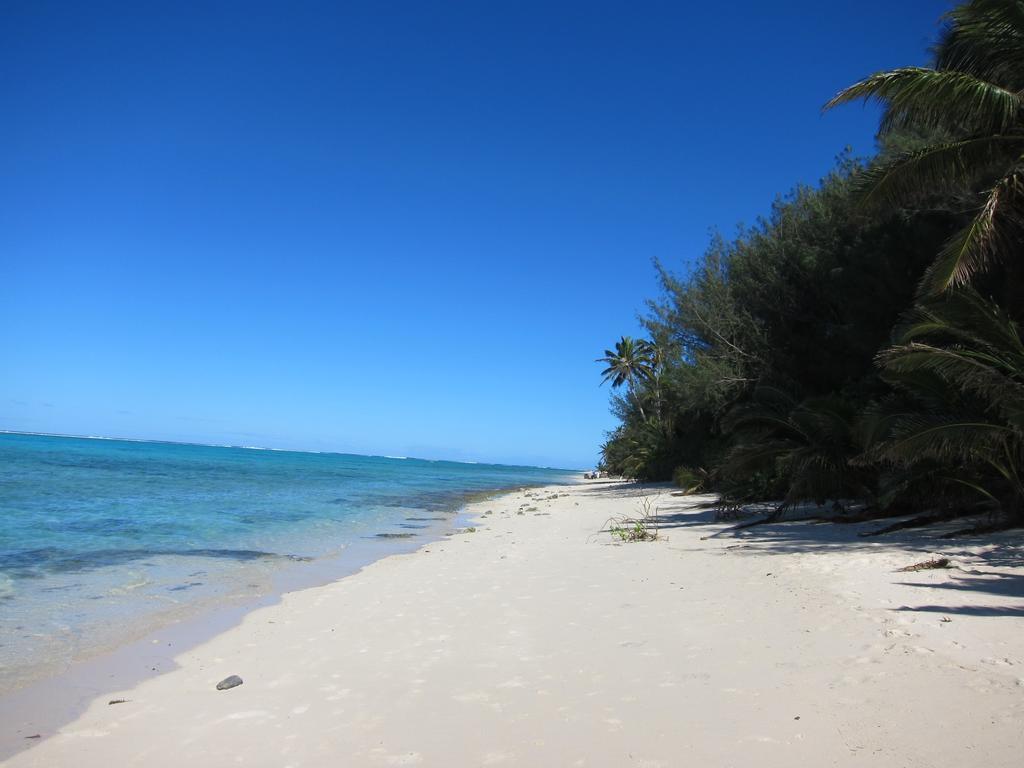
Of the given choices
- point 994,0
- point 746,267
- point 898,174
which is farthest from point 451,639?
point 746,267

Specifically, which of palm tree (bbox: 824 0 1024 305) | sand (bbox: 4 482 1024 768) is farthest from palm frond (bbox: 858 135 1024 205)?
sand (bbox: 4 482 1024 768)

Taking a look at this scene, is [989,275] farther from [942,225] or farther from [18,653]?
[18,653]

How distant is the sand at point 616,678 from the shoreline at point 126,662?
0.57 feet

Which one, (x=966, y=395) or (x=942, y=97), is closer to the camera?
(x=942, y=97)

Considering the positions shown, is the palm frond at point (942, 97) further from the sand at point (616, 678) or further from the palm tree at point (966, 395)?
the sand at point (616, 678)

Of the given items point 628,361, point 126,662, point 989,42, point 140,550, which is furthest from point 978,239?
point 628,361

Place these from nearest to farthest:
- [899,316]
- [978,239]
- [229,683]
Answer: [229,683], [978,239], [899,316]

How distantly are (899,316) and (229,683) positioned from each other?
12.2 meters

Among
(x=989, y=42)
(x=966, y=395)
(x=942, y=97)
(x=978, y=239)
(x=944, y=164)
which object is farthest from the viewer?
(x=989, y=42)

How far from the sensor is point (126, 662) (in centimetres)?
568

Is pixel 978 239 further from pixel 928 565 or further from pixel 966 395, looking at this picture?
pixel 928 565

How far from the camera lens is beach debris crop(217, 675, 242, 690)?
15.6 ft

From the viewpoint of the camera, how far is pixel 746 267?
19.3 metres

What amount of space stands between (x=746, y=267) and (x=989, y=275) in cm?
803
